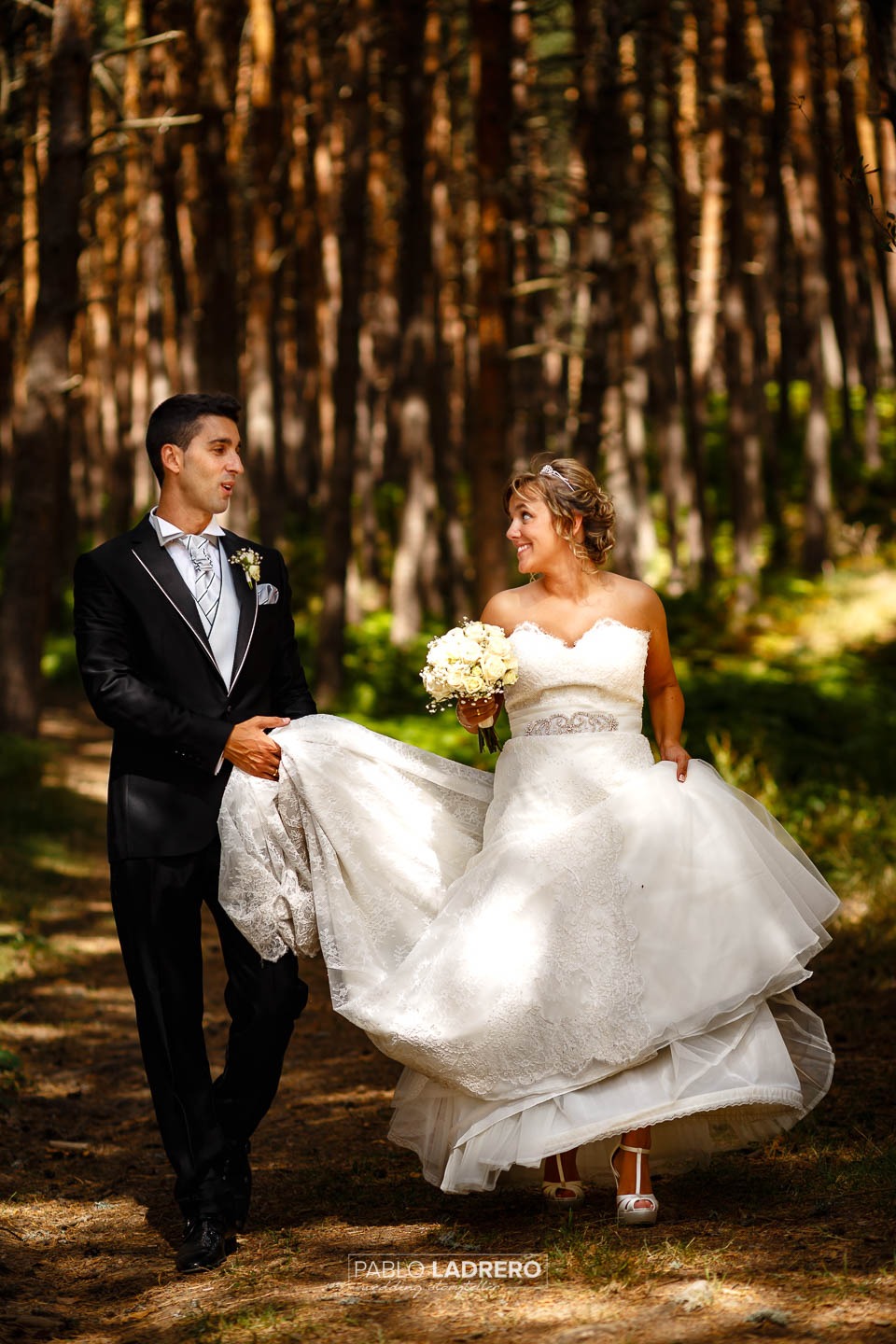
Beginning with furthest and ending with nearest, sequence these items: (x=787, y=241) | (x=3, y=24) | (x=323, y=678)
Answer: (x=787, y=241), (x=323, y=678), (x=3, y=24)

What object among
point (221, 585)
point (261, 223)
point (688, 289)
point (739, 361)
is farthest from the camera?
point (688, 289)

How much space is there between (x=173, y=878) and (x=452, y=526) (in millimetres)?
17604

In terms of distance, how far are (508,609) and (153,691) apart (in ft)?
4.70

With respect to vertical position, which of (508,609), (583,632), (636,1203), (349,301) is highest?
(349,301)

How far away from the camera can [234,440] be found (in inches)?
187

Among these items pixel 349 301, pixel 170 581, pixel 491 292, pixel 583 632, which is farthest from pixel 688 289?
pixel 170 581

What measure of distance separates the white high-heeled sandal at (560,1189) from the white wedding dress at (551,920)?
4.3 inches

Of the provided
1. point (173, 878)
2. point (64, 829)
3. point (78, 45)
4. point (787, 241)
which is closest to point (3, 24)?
point (78, 45)

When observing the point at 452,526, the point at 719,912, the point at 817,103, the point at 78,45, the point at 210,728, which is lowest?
the point at 719,912

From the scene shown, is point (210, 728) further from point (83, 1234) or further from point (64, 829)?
point (64, 829)

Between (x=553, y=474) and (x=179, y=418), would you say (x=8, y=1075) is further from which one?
(x=553, y=474)

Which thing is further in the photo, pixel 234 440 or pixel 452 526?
pixel 452 526

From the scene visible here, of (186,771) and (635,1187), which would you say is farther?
(186,771)

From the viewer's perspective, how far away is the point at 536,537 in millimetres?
5062
